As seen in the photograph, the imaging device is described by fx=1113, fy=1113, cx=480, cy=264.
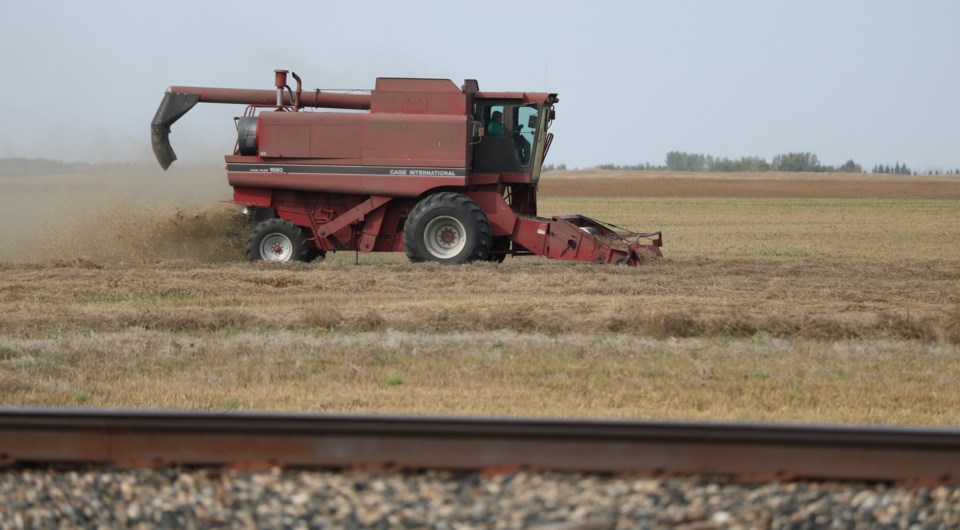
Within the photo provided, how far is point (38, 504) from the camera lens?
4.71m

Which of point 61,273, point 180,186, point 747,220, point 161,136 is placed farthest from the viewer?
point 747,220

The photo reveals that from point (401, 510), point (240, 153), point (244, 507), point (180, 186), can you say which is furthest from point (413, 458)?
point (180, 186)

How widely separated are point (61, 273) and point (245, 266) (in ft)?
7.92

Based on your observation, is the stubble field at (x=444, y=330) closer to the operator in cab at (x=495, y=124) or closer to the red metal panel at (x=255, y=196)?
the red metal panel at (x=255, y=196)

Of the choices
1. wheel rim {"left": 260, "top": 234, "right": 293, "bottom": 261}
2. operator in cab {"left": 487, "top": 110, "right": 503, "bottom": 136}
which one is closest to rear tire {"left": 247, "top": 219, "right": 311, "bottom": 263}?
wheel rim {"left": 260, "top": 234, "right": 293, "bottom": 261}

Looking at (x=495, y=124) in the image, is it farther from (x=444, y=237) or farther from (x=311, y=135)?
(x=311, y=135)

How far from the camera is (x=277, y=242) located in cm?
1611

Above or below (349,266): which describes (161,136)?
above

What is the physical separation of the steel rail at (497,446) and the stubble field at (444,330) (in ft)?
7.67

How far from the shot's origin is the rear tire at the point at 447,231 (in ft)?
50.5

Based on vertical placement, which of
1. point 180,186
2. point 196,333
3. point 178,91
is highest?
point 178,91

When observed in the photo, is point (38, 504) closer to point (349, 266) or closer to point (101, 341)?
point (101, 341)

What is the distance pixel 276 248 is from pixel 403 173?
2.20 metres

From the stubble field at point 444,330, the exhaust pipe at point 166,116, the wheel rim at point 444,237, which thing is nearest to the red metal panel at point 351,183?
the wheel rim at point 444,237
